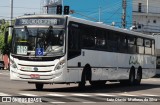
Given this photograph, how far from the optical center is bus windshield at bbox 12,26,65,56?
20.7 m

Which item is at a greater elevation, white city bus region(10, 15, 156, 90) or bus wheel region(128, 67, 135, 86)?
white city bus region(10, 15, 156, 90)

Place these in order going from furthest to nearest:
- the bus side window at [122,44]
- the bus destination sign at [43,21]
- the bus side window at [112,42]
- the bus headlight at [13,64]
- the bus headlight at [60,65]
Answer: the bus side window at [122,44], the bus side window at [112,42], the bus headlight at [13,64], the bus destination sign at [43,21], the bus headlight at [60,65]

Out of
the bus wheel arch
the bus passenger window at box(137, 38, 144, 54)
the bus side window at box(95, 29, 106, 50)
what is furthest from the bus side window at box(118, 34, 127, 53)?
the bus wheel arch

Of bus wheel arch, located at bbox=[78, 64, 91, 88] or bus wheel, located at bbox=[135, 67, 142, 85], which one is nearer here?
bus wheel arch, located at bbox=[78, 64, 91, 88]

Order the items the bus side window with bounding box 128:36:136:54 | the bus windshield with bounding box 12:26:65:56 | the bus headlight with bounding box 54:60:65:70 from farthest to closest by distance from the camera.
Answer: the bus side window with bounding box 128:36:136:54 → the bus windshield with bounding box 12:26:65:56 → the bus headlight with bounding box 54:60:65:70

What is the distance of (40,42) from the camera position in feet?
68.4

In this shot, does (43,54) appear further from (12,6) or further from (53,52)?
(12,6)

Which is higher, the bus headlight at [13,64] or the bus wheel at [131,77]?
the bus headlight at [13,64]

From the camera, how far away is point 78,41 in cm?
2194

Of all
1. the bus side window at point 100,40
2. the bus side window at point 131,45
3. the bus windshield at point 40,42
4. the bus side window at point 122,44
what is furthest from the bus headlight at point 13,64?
the bus side window at point 131,45

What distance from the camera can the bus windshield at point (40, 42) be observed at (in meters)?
20.7

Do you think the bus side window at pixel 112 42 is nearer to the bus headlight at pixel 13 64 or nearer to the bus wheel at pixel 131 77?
the bus wheel at pixel 131 77

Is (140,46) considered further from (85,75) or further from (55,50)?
(55,50)

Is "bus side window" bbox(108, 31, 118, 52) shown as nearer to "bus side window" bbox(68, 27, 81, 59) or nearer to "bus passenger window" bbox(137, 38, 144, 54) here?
"bus side window" bbox(68, 27, 81, 59)
